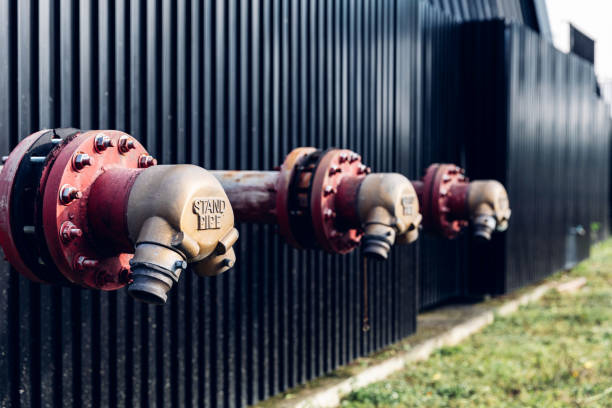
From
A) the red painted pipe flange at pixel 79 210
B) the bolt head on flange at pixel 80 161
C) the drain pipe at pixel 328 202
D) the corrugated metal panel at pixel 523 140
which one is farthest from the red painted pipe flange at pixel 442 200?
the corrugated metal panel at pixel 523 140

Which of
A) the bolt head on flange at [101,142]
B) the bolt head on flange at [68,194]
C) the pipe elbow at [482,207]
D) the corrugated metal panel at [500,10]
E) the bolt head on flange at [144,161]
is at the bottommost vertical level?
the pipe elbow at [482,207]

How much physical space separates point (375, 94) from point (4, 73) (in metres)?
3.13

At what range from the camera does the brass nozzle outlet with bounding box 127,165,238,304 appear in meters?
1.54

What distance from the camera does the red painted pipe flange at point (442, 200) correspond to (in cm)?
319

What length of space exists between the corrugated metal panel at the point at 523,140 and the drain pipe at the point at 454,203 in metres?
4.88

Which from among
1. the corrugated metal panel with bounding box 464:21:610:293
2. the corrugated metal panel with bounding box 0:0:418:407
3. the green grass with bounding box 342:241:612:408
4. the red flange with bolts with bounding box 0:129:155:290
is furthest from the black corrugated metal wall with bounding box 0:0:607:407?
the corrugated metal panel with bounding box 464:21:610:293

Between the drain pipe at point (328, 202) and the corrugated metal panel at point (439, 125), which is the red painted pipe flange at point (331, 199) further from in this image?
the corrugated metal panel at point (439, 125)

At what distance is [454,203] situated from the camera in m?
3.24

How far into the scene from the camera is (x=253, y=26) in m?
3.86

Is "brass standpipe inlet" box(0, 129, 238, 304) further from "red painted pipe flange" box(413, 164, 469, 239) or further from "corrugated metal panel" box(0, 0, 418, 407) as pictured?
Answer: "red painted pipe flange" box(413, 164, 469, 239)

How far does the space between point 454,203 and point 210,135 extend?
4.19 feet

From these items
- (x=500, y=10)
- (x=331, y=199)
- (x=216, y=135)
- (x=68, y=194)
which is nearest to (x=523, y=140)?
(x=500, y=10)

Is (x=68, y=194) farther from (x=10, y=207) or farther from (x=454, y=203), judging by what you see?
(x=454, y=203)

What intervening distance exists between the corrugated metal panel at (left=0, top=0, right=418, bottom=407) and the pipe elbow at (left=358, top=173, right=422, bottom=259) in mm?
1274
